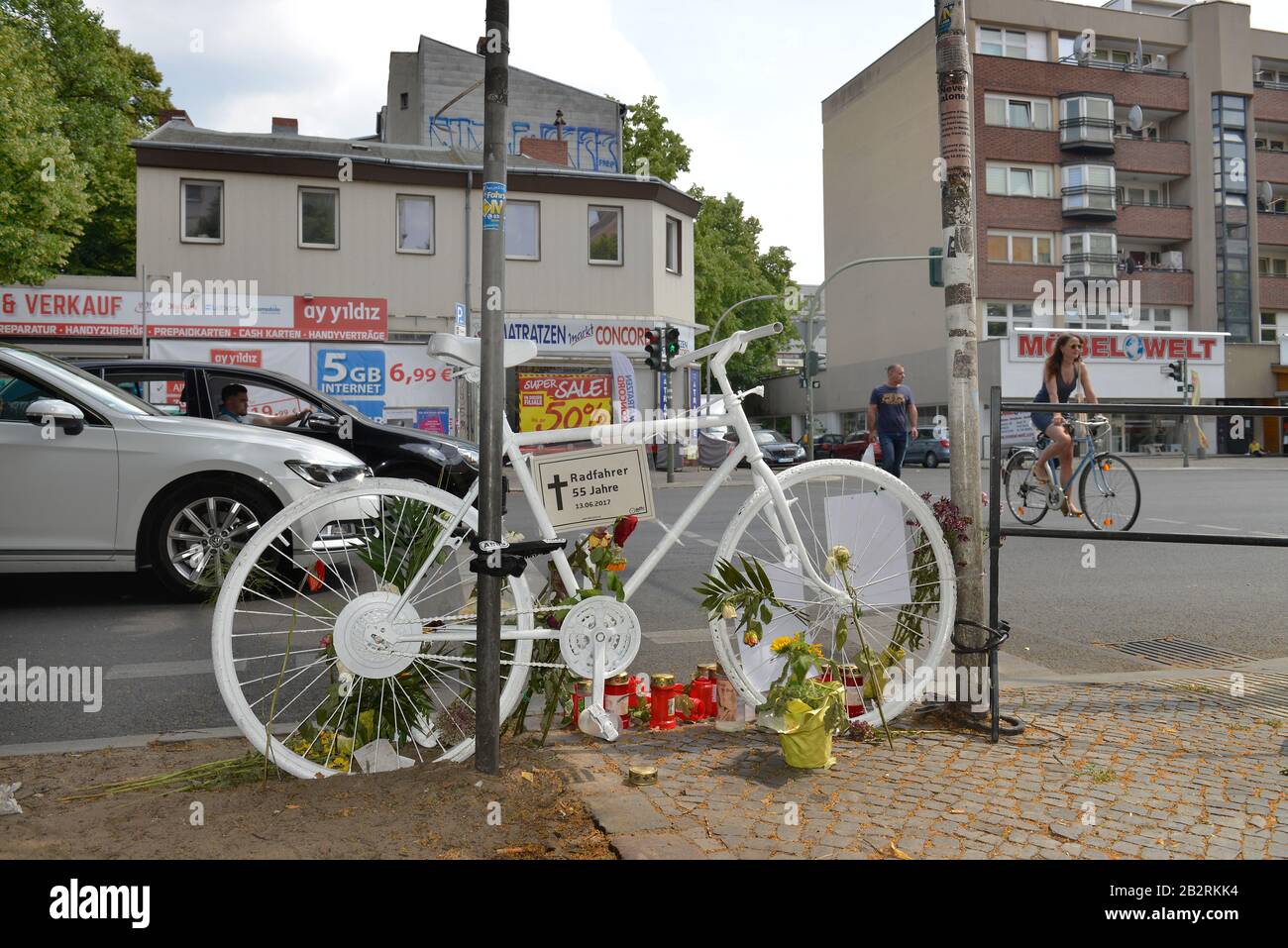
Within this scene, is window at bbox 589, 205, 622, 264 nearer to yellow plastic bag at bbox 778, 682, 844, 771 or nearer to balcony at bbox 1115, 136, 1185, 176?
balcony at bbox 1115, 136, 1185, 176

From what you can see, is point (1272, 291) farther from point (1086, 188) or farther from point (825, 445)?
point (825, 445)

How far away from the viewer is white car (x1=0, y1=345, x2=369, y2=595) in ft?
23.3

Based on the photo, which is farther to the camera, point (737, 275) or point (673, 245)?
point (737, 275)

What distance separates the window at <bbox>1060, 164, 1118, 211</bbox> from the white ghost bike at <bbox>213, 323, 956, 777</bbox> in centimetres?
4617

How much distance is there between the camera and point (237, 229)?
2753 cm

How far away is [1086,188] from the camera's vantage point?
150ft

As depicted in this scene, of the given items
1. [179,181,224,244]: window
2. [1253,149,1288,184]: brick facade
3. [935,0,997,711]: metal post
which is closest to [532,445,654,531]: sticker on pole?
[935,0,997,711]: metal post

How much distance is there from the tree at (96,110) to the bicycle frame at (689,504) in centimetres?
3461

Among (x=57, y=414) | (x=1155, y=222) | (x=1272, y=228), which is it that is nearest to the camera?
(x=57, y=414)

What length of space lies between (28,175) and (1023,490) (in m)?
26.5

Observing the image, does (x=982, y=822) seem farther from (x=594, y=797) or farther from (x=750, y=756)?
(x=594, y=797)

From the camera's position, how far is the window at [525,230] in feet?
97.1

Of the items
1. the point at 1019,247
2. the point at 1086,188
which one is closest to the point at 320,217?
the point at 1019,247

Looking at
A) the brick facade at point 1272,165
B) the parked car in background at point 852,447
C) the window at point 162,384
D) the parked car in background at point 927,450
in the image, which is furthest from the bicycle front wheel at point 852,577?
the brick facade at point 1272,165
